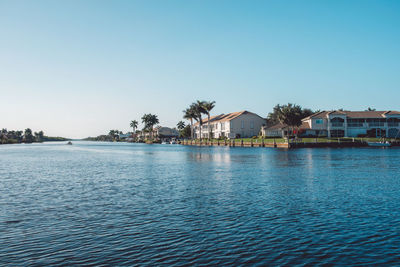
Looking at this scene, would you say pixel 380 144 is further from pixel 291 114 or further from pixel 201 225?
Answer: pixel 201 225

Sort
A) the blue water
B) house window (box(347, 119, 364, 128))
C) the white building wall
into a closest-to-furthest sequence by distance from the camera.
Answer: the blue water → house window (box(347, 119, 364, 128)) → the white building wall

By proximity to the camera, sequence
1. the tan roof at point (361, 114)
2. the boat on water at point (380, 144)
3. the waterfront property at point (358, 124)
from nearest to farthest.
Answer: the boat on water at point (380, 144), the waterfront property at point (358, 124), the tan roof at point (361, 114)

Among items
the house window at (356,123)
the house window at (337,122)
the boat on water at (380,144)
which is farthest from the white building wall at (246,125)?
the boat on water at (380,144)

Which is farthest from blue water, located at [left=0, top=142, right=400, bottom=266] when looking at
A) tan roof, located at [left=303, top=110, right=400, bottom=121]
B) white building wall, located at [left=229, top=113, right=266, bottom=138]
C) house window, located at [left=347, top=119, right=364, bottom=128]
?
white building wall, located at [left=229, top=113, right=266, bottom=138]

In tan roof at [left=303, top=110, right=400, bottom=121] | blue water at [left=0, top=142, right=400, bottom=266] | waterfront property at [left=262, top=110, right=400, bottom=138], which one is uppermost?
tan roof at [left=303, top=110, right=400, bottom=121]

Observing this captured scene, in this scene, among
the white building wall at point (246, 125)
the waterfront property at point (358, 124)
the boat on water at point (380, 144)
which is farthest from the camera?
the white building wall at point (246, 125)

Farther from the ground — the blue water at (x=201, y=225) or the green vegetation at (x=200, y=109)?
the green vegetation at (x=200, y=109)

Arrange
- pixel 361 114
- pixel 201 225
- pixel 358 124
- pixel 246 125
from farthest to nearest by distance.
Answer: pixel 246 125
pixel 361 114
pixel 358 124
pixel 201 225

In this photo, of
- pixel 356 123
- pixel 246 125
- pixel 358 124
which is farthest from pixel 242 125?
pixel 358 124

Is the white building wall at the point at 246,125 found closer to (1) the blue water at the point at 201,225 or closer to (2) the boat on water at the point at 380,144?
(2) the boat on water at the point at 380,144

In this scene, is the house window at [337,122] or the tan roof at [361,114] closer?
the house window at [337,122]

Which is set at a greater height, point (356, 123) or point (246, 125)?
point (246, 125)

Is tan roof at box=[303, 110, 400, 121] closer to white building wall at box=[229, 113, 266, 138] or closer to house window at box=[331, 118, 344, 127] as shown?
house window at box=[331, 118, 344, 127]

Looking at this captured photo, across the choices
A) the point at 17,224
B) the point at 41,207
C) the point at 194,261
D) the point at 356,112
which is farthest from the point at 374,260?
the point at 356,112
